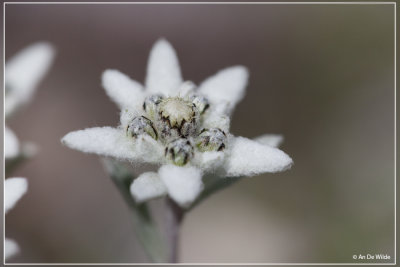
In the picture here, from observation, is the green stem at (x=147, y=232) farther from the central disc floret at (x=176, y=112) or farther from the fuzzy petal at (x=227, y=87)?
the fuzzy petal at (x=227, y=87)

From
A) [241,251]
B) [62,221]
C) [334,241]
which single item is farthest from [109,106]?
[334,241]

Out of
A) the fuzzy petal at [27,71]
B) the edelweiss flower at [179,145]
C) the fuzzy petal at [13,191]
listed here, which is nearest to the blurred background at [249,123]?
the fuzzy petal at [27,71]

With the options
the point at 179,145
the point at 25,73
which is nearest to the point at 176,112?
the point at 179,145

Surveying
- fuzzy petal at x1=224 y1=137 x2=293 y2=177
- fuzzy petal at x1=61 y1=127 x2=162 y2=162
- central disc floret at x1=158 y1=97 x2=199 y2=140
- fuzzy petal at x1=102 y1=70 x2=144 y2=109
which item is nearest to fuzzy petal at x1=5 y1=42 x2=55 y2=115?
fuzzy petal at x1=102 y1=70 x2=144 y2=109

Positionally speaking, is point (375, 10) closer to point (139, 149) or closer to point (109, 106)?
point (109, 106)

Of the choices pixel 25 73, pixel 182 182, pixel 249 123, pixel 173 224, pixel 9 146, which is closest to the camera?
pixel 182 182

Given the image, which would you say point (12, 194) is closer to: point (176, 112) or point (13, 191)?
point (13, 191)
